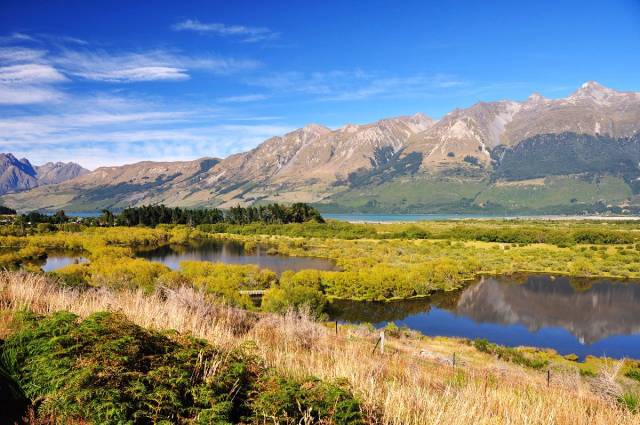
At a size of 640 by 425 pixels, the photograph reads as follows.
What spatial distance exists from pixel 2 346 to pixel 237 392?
2833 millimetres

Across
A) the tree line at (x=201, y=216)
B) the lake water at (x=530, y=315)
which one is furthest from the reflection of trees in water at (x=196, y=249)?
the lake water at (x=530, y=315)

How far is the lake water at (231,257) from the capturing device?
61.8 metres

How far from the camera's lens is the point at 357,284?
43562 mm

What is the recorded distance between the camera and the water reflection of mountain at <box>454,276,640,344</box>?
3728 centimetres

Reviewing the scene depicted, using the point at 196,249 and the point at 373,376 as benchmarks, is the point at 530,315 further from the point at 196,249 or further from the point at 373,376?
the point at 196,249

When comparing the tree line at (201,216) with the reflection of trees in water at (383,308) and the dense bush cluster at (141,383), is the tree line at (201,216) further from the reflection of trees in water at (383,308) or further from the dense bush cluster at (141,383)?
the dense bush cluster at (141,383)

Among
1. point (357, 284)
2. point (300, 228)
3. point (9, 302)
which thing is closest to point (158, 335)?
point (9, 302)

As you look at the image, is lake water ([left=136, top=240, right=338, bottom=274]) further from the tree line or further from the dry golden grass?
the dry golden grass

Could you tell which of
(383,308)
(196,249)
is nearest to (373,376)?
(383,308)

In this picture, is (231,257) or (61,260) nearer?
(61,260)

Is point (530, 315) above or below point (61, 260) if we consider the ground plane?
below

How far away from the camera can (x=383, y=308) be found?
40.1 meters

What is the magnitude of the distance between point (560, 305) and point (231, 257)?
4964 cm

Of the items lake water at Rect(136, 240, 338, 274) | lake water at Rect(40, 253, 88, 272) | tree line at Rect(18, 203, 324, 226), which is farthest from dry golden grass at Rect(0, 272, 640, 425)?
tree line at Rect(18, 203, 324, 226)
